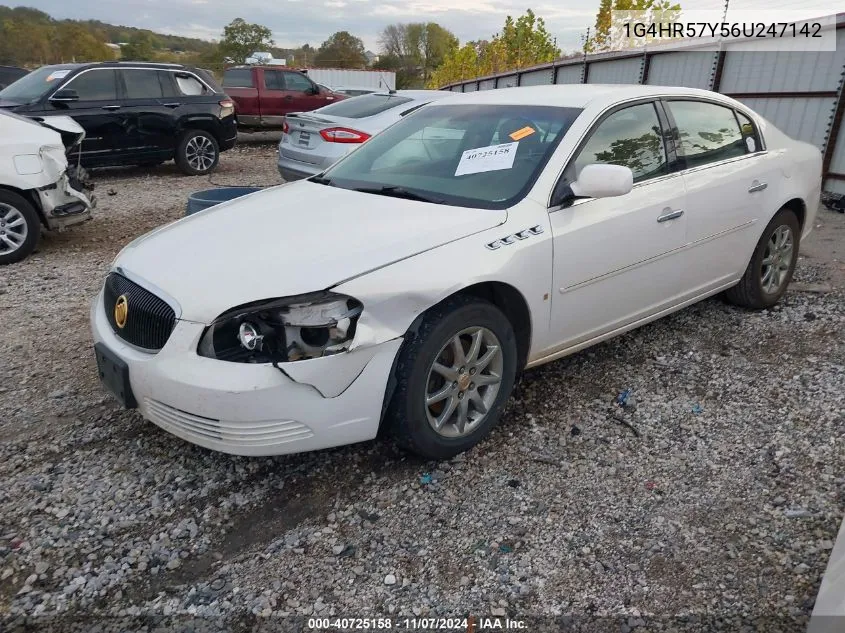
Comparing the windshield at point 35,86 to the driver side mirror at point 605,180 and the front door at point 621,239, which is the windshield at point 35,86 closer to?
the front door at point 621,239

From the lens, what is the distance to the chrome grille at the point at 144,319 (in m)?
2.61

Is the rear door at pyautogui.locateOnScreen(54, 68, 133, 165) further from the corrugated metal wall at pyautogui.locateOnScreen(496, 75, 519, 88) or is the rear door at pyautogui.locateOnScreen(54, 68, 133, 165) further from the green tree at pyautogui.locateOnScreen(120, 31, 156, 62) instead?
the green tree at pyautogui.locateOnScreen(120, 31, 156, 62)

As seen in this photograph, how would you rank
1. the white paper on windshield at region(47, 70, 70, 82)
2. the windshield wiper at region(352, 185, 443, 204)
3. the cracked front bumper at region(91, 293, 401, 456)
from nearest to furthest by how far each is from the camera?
1. the cracked front bumper at region(91, 293, 401, 456)
2. the windshield wiper at region(352, 185, 443, 204)
3. the white paper on windshield at region(47, 70, 70, 82)

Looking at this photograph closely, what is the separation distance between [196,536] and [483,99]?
9.56 feet

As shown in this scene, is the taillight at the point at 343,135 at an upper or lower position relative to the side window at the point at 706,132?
lower

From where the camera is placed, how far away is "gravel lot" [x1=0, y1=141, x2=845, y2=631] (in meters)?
2.23

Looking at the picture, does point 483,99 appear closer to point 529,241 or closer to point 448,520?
point 529,241

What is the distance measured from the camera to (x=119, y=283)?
9.80 ft

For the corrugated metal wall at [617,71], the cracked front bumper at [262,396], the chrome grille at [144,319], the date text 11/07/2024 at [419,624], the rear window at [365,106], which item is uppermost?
the corrugated metal wall at [617,71]

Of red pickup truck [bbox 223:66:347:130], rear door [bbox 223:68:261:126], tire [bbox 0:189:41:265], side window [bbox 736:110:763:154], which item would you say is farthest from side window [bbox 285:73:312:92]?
side window [bbox 736:110:763:154]

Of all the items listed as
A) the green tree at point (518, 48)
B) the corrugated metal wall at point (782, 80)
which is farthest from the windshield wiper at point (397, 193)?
the green tree at point (518, 48)

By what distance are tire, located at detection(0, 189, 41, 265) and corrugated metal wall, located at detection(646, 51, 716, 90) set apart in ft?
29.8

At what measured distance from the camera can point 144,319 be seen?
8.86 ft

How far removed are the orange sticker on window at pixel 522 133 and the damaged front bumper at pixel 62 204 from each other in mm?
4777
